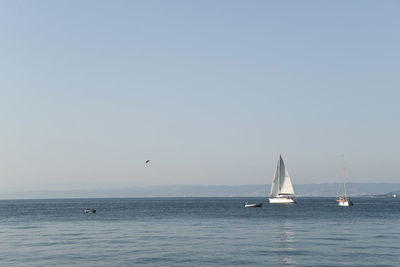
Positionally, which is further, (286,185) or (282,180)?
(286,185)

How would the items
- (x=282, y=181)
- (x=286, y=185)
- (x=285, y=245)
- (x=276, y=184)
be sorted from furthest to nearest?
(x=276, y=184)
(x=286, y=185)
(x=282, y=181)
(x=285, y=245)

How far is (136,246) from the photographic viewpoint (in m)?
56.3

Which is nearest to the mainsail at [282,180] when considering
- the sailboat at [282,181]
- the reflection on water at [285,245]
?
the sailboat at [282,181]

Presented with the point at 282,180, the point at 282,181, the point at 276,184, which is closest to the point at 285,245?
the point at 282,180

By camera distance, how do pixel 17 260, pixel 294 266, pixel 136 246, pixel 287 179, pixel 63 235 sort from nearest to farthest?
1. pixel 294 266
2. pixel 17 260
3. pixel 136 246
4. pixel 63 235
5. pixel 287 179

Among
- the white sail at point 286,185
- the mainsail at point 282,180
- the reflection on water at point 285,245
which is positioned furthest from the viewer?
the white sail at point 286,185

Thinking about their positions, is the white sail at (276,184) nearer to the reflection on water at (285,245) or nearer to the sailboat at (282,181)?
the sailboat at (282,181)

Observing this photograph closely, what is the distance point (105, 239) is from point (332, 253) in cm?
3242

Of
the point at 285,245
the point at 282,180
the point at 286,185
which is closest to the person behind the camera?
the point at 285,245

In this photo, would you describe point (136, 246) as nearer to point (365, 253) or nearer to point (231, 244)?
point (231, 244)

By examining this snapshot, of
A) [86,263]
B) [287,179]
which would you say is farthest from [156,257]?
[287,179]

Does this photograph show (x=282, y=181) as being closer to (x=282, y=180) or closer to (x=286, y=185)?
(x=282, y=180)

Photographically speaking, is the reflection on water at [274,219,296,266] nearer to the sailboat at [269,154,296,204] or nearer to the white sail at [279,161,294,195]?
the sailboat at [269,154,296,204]

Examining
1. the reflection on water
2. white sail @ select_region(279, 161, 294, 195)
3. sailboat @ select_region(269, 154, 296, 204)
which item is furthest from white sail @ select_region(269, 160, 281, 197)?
the reflection on water
